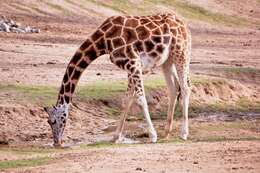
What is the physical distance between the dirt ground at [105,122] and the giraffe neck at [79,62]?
826 millimetres

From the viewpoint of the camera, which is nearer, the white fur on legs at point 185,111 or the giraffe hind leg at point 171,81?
the white fur on legs at point 185,111

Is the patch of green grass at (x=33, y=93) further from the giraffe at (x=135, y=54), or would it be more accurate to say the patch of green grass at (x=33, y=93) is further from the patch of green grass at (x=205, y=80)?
the patch of green grass at (x=205, y=80)

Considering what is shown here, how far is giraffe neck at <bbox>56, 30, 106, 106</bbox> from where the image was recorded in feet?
50.1

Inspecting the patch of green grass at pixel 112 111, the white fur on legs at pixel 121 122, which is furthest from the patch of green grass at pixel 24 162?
the patch of green grass at pixel 112 111

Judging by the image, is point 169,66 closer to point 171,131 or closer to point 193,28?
point 171,131

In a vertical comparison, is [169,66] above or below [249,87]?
above

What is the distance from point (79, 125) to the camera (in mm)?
17016

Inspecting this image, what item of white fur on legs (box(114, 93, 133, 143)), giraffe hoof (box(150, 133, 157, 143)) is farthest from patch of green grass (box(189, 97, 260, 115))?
giraffe hoof (box(150, 133, 157, 143))

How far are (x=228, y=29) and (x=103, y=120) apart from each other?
64.0 ft

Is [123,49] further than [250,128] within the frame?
No

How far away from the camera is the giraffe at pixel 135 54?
1488cm

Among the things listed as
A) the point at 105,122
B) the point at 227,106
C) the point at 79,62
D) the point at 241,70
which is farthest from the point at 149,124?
the point at 241,70

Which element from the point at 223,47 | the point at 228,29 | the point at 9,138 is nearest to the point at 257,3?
the point at 228,29

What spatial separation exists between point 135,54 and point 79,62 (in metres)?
0.99
